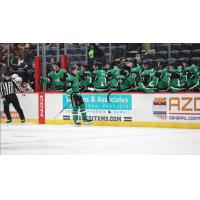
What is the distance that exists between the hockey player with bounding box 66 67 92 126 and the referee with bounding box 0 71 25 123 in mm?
679

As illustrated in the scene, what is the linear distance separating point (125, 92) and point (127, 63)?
→ 50 centimetres

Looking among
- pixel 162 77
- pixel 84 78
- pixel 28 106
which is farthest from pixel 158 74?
pixel 28 106

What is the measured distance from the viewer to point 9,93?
8398 millimetres

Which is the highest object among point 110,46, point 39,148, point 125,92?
point 110,46

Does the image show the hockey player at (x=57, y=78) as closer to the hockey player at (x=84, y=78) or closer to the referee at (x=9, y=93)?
the hockey player at (x=84, y=78)

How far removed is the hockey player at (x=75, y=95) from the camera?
816 cm

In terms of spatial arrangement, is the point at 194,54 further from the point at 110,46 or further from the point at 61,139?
the point at 61,139

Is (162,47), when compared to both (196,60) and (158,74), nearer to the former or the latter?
(196,60)

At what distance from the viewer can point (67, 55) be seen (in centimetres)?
826

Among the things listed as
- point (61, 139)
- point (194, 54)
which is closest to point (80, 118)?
point (61, 139)

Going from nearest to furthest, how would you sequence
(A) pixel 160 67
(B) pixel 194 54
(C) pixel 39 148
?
(C) pixel 39 148 < (B) pixel 194 54 < (A) pixel 160 67

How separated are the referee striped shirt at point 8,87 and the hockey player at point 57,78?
15.2 inches

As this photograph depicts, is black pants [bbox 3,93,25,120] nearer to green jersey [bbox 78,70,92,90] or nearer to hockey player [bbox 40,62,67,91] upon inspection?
hockey player [bbox 40,62,67,91]

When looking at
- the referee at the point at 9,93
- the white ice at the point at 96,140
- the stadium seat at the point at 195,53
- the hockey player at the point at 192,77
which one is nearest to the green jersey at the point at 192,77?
the hockey player at the point at 192,77
